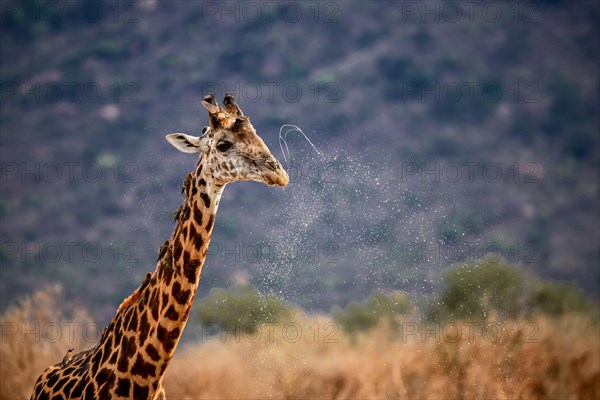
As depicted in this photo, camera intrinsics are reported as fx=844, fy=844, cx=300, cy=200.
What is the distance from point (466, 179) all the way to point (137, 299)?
93.5ft

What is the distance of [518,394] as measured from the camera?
9.34 meters

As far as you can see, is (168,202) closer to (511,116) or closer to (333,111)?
(333,111)

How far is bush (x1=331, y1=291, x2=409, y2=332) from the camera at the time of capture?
18.3 meters

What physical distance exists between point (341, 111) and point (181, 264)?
27.8 metres

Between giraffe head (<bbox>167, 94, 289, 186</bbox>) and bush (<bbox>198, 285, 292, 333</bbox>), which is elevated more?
bush (<bbox>198, 285, 292, 333</bbox>)

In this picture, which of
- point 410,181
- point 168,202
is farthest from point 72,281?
point 410,181

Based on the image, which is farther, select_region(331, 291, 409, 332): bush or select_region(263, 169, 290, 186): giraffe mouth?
select_region(331, 291, 409, 332): bush

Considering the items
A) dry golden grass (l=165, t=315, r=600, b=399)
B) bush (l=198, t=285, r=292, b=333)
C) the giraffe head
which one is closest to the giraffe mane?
the giraffe head

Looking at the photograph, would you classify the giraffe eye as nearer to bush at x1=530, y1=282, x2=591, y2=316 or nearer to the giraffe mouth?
the giraffe mouth

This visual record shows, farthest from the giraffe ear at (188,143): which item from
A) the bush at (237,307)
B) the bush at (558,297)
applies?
the bush at (558,297)

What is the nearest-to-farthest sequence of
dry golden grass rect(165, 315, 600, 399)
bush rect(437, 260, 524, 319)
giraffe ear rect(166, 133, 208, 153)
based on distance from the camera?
giraffe ear rect(166, 133, 208, 153) → dry golden grass rect(165, 315, 600, 399) → bush rect(437, 260, 524, 319)

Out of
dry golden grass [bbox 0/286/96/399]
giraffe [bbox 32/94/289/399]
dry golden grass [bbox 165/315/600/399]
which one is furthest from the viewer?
dry golden grass [bbox 0/286/96/399]
